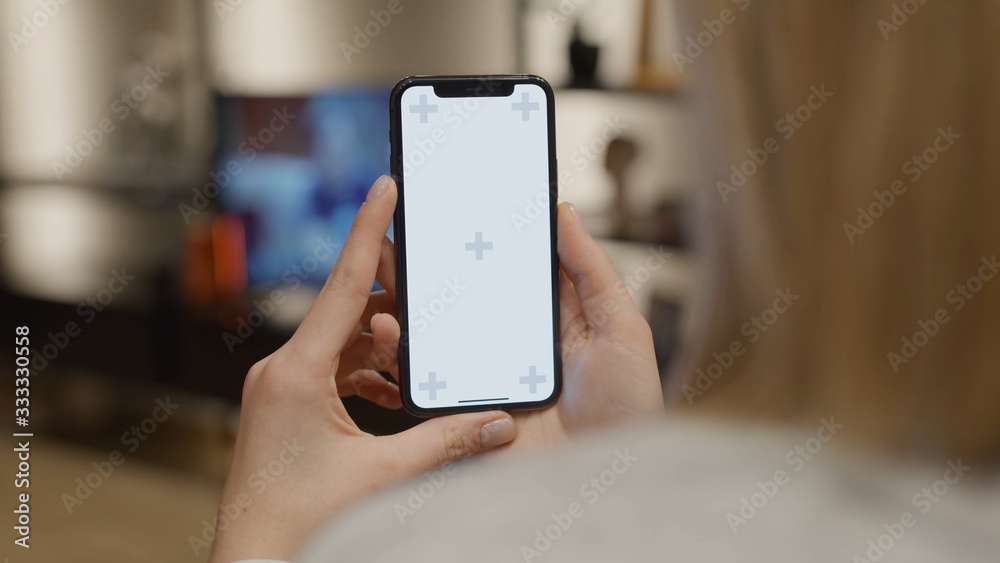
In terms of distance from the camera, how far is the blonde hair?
0.33 meters

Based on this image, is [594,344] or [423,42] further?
[423,42]

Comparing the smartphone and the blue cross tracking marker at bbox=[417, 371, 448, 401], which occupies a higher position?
the smartphone

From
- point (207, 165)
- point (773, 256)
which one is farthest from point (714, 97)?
point (207, 165)

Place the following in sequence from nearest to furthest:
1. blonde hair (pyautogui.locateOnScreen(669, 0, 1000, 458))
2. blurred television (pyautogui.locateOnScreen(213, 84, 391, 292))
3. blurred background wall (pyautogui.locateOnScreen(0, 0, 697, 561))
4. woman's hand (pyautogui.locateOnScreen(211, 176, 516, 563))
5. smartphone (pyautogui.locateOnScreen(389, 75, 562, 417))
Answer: blonde hair (pyautogui.locateOnScreen(669, 0, 1000, 458)) → woman's hand (pyautogui.locateOnScreen(211, 176, 516, 563)) → smartphone (pyautogui.locateOnScreen(389, 75, 562, 417)) → blurred background wall (pyautogui.locateOnScreen(0, 0, 697, 561)) → blurred television (pyautogui.locateOnScreen(213, 84, 391, 292))

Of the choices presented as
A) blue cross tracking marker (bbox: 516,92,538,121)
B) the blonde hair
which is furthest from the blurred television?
the blonde hair

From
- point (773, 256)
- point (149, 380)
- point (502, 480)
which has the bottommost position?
point (149, 380)

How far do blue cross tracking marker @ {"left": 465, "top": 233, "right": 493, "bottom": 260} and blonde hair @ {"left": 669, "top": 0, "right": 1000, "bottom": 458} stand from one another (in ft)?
1.12

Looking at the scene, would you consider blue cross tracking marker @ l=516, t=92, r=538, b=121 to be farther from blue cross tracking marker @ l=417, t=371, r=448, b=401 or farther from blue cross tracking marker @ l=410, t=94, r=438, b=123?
blue cross tracking marker @ l=417, t=371, r=448, b=401

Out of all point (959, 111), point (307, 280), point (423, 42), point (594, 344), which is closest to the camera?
point (959, 111)

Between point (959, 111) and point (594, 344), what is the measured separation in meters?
0.44

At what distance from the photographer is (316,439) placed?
64 centimetres

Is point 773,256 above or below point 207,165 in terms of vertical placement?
above

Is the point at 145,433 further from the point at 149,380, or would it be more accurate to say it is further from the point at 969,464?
the point at 969,464

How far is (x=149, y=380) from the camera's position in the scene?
2510 mm
